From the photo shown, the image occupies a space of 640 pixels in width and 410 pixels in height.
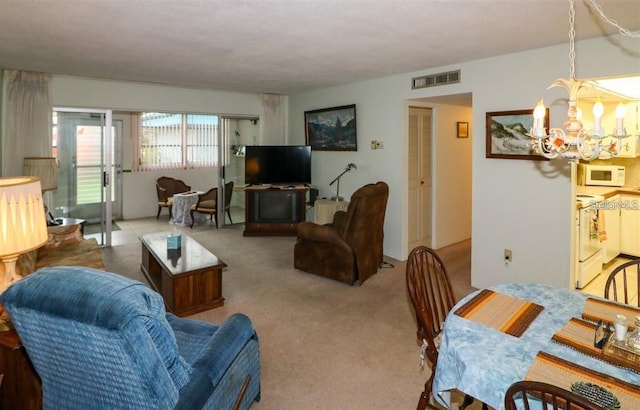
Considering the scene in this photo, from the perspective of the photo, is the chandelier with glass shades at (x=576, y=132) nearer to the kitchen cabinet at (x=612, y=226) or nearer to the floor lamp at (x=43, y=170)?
the kitchen cabinet at (x=612, y=226)

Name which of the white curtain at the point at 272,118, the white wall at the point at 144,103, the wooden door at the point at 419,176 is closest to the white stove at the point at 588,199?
the wooden door at the point at 419,176

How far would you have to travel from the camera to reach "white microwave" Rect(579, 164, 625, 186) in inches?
194

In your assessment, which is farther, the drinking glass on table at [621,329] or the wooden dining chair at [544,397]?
the drinking glass on table at [621,329]

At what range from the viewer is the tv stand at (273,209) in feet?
22.0

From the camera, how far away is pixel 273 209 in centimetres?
675

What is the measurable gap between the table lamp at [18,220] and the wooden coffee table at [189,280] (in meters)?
1.57

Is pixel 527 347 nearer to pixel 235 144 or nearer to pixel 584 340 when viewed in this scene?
pixel 584 340

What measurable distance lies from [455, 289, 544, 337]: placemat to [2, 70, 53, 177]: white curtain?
561cm

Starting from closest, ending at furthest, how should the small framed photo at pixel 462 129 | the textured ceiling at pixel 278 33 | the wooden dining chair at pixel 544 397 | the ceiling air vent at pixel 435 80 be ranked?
the wooden dining chair at pixel 544 397 → the textured ceiling at pixel 278 33 → the ceiling air vent at pixel 435 80 → the small framed photo at pixel 462 129

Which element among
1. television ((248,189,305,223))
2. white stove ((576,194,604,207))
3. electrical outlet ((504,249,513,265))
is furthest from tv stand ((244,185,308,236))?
white stove ((576,194,604,207))

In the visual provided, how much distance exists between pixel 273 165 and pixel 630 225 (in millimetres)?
5140

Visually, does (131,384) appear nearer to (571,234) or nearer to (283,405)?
(283,405)

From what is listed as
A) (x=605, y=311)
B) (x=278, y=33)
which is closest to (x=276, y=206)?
(x=278, y=33)

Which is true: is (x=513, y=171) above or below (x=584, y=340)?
above
